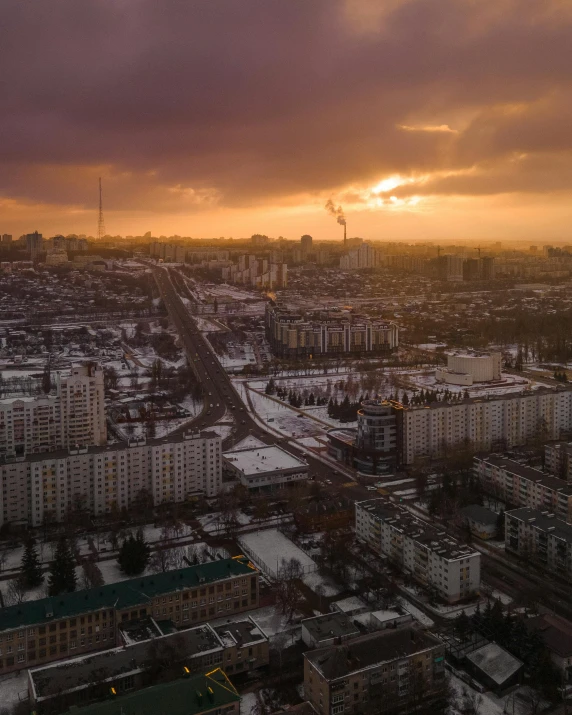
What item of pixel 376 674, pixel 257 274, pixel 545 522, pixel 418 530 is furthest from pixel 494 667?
pixel 257 274

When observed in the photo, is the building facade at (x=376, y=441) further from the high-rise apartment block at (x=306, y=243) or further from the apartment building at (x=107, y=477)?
the high-rise apartment block at (x=306, y=243)

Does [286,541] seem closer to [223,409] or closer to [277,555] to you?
[277,555]

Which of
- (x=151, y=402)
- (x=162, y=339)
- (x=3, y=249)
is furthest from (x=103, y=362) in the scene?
(x=3, y=249)

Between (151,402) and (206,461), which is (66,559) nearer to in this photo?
(206,461)

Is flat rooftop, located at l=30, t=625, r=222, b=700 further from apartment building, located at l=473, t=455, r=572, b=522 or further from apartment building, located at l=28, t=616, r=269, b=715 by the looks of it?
apartment building, located at l=473, t=455, r=572, b=522

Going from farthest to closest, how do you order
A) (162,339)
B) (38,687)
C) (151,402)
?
(162,339)
(151,402)
(38,687)

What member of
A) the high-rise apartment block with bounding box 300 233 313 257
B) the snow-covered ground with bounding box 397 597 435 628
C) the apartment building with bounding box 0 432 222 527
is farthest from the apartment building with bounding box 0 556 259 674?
the high-rise apartment block with bounding box 300 233 313 257
